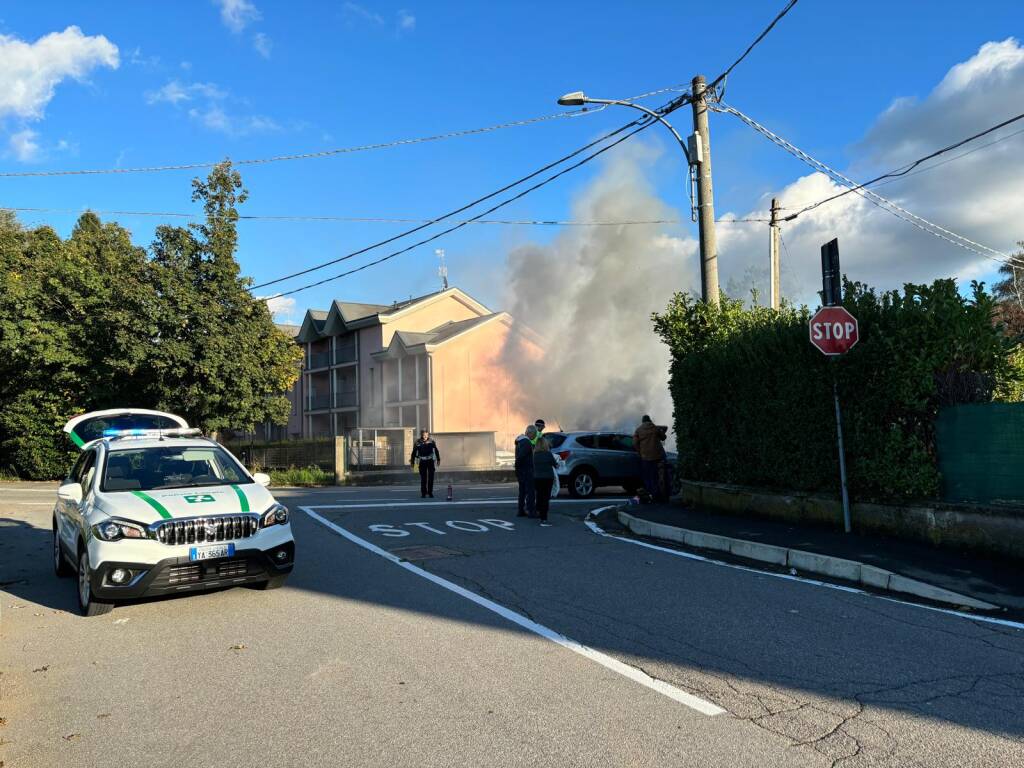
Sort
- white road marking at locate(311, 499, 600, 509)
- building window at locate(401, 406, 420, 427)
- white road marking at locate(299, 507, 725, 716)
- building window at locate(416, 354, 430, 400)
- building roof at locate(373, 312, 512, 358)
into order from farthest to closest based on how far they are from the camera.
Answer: building window at locate(401, 406, 420, 427), building window at locate(416, 354, 430, 400), building roof at locate(373, 312, 512, 358), white road marking at locate(311, 499, 600, 509), white road marking at locate(299, 507, 725, 716)

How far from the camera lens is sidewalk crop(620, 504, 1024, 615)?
6.86 m

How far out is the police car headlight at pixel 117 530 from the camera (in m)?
6.23

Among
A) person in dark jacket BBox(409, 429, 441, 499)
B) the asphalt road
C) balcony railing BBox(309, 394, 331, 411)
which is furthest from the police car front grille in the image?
balcony railing BBox(309, 394, 331, 411)

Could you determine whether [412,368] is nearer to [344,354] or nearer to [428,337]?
[428,337]

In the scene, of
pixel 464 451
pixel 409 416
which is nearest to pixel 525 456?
pixel 464 451

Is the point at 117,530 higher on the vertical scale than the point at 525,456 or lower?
lower

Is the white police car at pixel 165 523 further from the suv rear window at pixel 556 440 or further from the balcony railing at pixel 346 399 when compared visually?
the balcony railing at pixel 346 399

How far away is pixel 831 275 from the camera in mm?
9758

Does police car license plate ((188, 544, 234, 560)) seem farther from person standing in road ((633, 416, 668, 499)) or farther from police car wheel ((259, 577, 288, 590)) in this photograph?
person standing in road ((633, 416, 668, 499))

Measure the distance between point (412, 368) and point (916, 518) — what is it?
3083cm

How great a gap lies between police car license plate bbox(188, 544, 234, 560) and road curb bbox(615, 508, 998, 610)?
5837mm

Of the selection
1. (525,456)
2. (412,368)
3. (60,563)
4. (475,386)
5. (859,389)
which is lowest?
(60,563)

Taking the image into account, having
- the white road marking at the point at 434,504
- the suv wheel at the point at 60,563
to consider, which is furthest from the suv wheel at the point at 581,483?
the suv wheel at the point at 60,563

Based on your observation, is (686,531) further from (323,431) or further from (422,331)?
(323,431)
